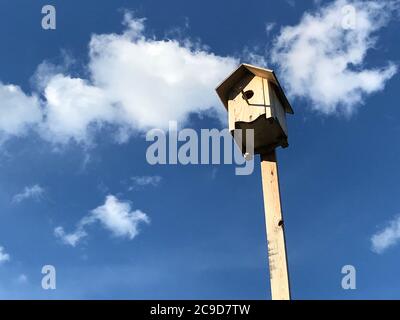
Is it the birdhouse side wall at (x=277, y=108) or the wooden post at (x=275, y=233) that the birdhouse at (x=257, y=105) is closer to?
the birdhouse side wall at (x=277, y=108)

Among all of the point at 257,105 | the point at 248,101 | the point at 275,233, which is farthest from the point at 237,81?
the point at 275,233

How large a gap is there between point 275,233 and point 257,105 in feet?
4.60

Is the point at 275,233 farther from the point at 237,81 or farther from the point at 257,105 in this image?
the point at 237,81

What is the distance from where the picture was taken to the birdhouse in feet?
15.9

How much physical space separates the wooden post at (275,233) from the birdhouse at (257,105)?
0.30 m

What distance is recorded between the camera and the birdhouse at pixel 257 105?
4859mm

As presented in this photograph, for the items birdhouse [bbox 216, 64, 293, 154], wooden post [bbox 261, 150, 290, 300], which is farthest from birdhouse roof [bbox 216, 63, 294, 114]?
wooden post [bbox 261, 150, 290, 300]

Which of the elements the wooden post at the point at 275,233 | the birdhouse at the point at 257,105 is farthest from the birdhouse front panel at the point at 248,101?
the wooden post at the point at 275,233

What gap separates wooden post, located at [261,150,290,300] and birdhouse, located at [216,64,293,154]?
302mm

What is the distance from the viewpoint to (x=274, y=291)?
3871mm

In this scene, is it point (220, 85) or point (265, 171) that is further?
point (220, 85)
